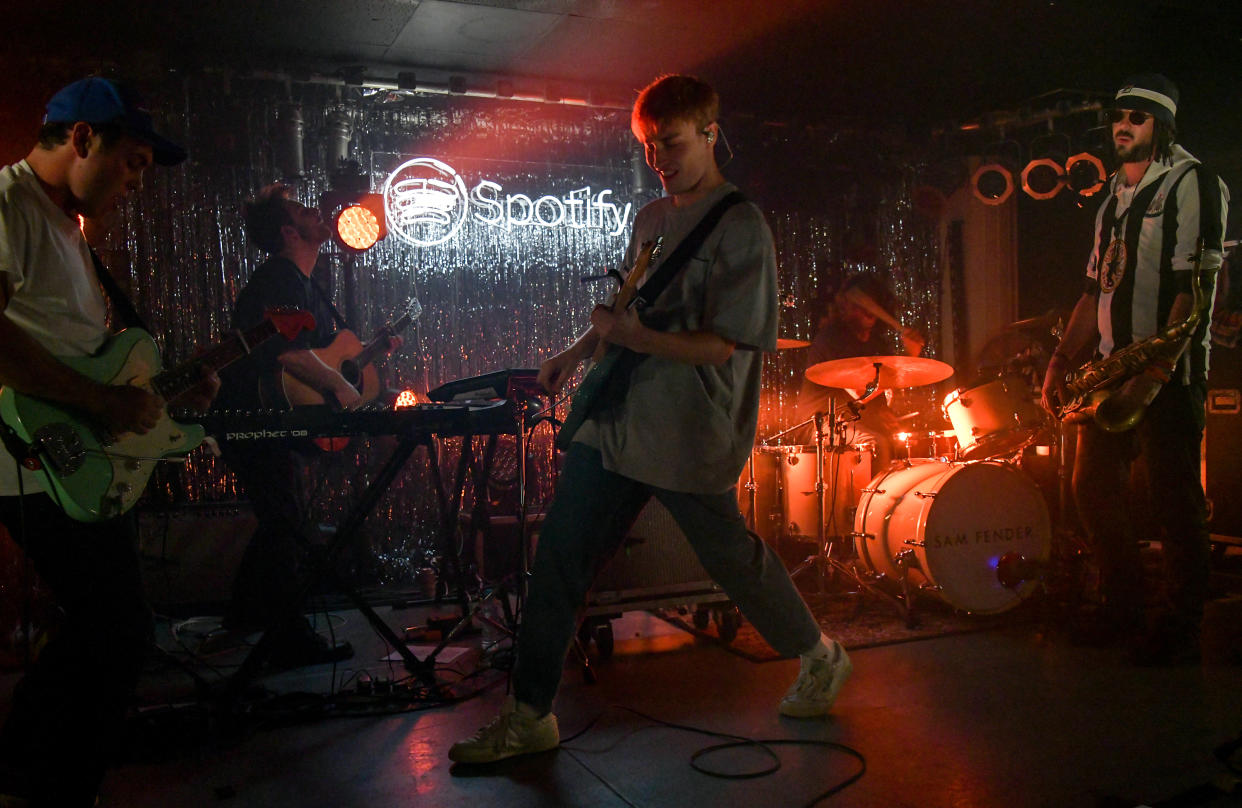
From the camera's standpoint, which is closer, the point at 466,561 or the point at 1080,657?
the point at 1080,657

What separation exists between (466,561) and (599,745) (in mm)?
2772

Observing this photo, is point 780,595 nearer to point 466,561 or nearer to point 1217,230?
point 1217,230

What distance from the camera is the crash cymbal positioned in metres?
4.94

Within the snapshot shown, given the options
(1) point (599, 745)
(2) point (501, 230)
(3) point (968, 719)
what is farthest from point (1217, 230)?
(2) point (501, 230)

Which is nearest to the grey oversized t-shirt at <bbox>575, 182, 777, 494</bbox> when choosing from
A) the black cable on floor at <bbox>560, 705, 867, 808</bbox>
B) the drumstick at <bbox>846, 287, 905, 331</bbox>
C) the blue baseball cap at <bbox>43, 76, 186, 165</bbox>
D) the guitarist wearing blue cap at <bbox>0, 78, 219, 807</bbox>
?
the black cable on floor at <bbox>560, 705, 867, 808</bbox>

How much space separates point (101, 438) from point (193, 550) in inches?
140

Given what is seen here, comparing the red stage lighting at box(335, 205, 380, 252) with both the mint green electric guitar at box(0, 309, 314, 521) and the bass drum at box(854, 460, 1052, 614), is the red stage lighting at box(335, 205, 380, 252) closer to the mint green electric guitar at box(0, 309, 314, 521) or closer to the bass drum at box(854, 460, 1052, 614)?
the mint green electric guitar at box(0, 309, 314, 521)

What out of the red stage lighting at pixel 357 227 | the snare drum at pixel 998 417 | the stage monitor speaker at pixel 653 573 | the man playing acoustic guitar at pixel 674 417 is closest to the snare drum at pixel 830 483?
the snare drum at pixel 998 417

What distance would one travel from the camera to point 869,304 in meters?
6.39

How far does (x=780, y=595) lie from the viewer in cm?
289

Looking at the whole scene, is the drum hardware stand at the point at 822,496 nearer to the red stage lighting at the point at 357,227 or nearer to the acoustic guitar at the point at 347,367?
the acoustic guitar at the point at 347,367

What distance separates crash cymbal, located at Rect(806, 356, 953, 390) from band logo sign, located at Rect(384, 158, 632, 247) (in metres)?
3.35

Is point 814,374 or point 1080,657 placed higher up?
point 814,374

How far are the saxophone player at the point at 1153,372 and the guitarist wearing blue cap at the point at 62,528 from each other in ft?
12.6
